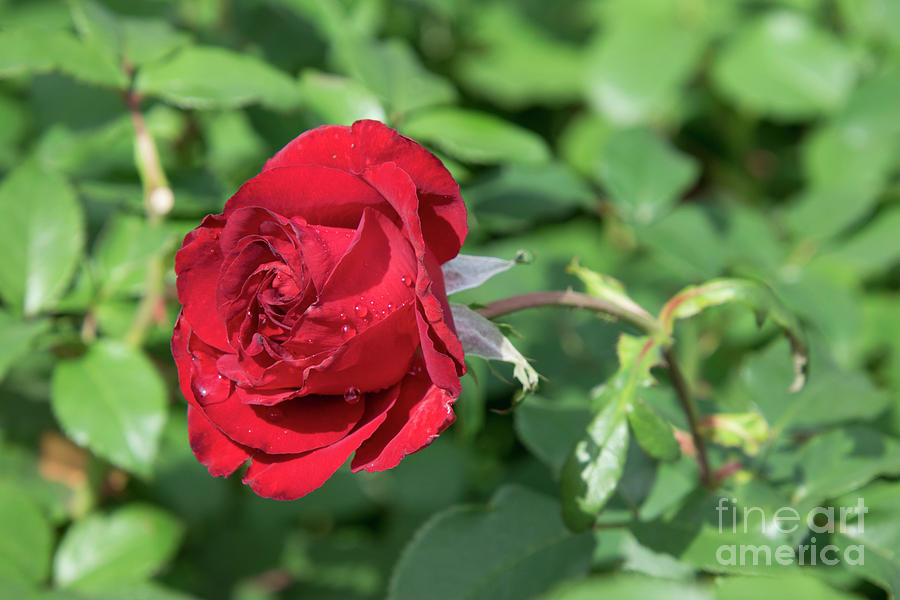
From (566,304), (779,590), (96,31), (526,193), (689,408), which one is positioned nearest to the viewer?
(779,590)

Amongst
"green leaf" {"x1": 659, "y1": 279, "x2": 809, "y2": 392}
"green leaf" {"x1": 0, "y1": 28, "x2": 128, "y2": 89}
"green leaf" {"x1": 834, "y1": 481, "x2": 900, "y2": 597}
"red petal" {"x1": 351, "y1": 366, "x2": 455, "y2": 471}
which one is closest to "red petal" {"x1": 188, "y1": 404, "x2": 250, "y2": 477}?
"red petal" {"x1": 351, "y1": 366, "x2": 455, "y2": 471}

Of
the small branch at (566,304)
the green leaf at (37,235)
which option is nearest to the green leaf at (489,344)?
the small branch at (566,304)

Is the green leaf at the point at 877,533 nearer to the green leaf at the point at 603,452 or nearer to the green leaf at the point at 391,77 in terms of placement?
the green leaf at the point at 603,452

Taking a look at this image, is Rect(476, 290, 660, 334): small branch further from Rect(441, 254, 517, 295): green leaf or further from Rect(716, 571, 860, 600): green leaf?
Rect(716, 571, 860, 600): green leaf

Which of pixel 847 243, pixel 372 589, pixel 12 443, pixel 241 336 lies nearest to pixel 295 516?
pixel 372 589

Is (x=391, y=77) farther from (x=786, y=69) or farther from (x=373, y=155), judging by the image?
(x=786, y=69)

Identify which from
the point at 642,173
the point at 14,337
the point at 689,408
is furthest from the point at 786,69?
the point at 14,337

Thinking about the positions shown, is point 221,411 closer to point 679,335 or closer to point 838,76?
point 679,335
